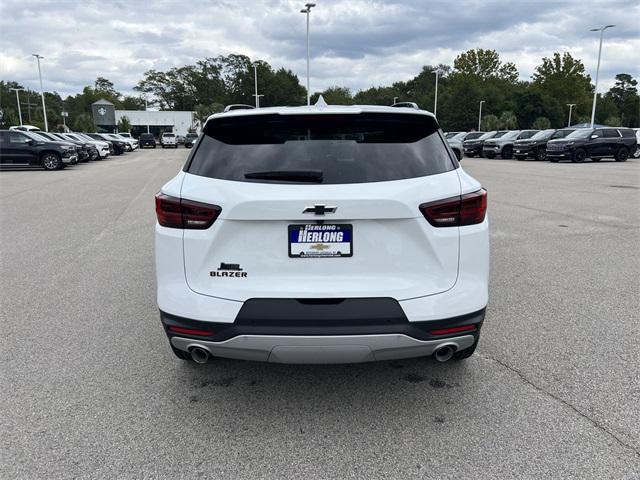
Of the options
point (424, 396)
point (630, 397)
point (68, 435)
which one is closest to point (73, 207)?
point (68, 435)

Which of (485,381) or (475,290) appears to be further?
(485,381)

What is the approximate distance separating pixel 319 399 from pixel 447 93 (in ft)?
353

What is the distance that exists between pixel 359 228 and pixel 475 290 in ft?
2.55

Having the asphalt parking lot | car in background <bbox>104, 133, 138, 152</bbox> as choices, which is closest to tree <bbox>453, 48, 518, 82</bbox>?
car in background <bbox>104, 133, 138, 152</bbox>

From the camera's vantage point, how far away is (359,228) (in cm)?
266

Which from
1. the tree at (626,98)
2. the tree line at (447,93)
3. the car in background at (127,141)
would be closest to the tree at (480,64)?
the tree line at (447,93)

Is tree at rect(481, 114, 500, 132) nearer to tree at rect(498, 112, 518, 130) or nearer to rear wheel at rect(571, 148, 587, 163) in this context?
tree at rect(498, 112, 518, 130)

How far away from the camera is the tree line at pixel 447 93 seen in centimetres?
9569

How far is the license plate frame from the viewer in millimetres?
2660

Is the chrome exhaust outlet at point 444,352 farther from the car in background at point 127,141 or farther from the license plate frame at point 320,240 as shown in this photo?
the car in background at point 127,141

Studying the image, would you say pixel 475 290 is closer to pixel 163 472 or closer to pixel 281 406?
pixel 281 406

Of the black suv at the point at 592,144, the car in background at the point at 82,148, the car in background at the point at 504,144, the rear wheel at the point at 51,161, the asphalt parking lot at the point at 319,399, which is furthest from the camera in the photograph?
the car in background at the point at 504,144

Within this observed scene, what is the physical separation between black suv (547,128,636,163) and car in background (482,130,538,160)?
4.85 meters

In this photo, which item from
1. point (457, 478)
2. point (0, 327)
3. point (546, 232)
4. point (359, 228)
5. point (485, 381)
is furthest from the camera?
point (546, 232)
